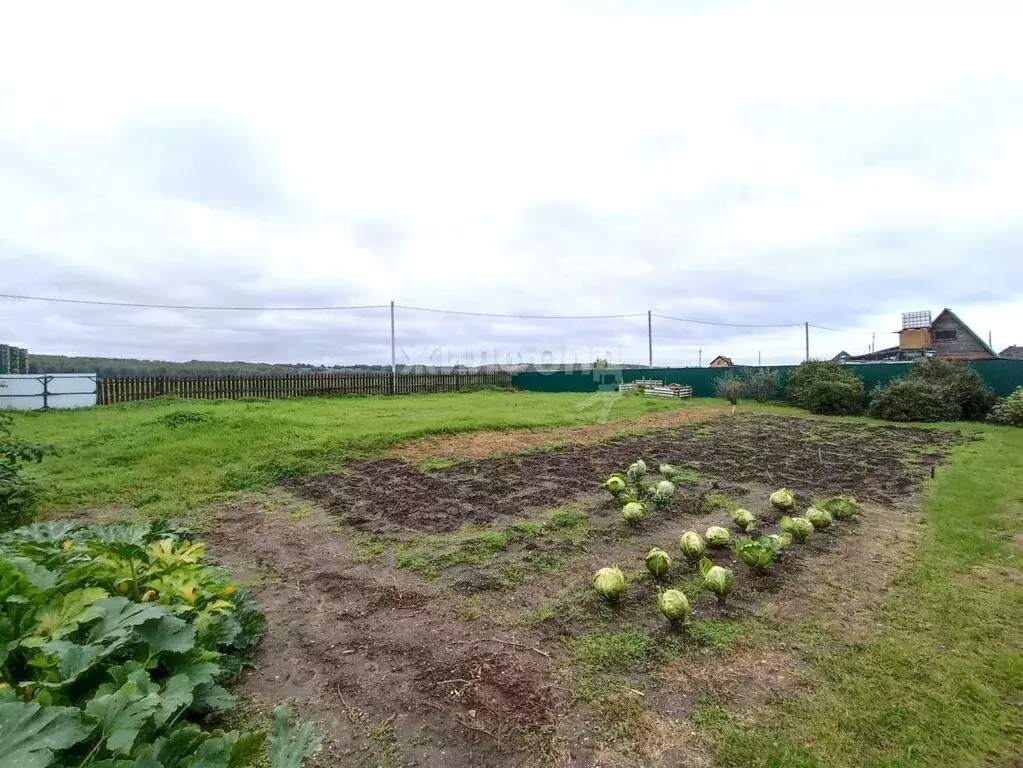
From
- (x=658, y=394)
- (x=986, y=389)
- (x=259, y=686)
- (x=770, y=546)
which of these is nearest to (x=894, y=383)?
(x=986, y=389)

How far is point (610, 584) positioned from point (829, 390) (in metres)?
15.4

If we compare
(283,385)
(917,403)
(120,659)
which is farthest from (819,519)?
(283,385)

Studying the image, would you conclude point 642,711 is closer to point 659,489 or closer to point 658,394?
point 659,489

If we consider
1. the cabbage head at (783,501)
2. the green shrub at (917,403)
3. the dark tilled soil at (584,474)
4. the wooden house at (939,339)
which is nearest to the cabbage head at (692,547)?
the cabbage head at (783,501)

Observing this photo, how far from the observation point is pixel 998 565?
3354 millimetres

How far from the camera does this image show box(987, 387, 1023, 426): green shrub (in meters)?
12.0

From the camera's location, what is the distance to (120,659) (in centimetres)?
172

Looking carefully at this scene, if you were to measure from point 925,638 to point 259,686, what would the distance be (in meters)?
3.11

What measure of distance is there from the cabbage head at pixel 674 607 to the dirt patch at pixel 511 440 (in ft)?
15.5

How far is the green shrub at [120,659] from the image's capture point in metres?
1.20

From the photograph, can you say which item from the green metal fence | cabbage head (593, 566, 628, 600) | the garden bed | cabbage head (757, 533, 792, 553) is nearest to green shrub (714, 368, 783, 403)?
the green metal fence

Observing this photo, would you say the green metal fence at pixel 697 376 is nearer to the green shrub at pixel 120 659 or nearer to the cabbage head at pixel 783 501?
the cabbage head at pixel 783 501

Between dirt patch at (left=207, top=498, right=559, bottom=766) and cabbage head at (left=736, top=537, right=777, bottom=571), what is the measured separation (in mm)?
→ 1576

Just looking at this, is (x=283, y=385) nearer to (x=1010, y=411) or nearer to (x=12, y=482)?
(x=12, y=482)
